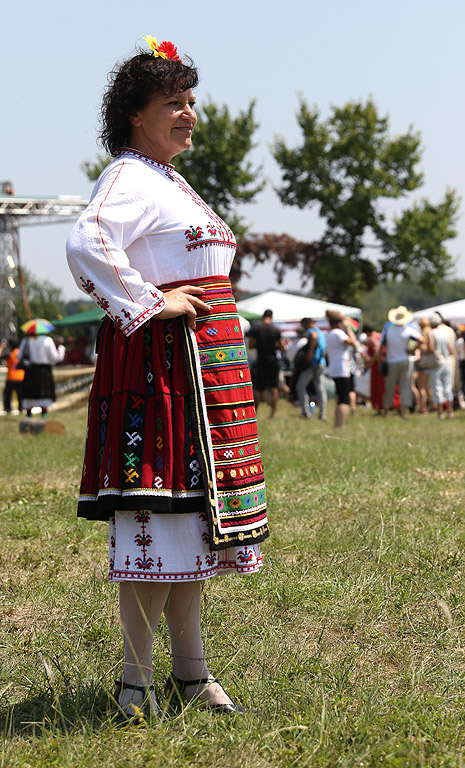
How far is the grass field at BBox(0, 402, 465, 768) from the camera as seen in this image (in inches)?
86.3

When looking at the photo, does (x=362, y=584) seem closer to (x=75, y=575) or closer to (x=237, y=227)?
(x=75, y=575)

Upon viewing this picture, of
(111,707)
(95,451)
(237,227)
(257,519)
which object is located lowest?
(111,707)

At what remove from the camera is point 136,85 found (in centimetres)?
250

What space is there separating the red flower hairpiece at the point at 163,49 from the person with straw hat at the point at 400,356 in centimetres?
1114

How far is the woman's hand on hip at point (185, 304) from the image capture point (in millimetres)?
2338

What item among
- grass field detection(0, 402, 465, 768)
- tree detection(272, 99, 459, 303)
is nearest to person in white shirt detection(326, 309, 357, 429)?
grass field detection(0, 402, 465, 768)

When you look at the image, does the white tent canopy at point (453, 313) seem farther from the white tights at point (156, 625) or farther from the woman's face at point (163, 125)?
the white tights at point (156, 625)

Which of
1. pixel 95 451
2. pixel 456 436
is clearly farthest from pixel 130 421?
pixel 456 436

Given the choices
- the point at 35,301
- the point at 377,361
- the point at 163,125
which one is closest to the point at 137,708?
the point at 163,125

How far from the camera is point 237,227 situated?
3184 centimetres

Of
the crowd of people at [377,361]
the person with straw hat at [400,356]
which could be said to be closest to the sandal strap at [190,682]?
the crowd of people at [377,361]

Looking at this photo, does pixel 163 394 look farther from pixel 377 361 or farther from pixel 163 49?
pixel 377 361

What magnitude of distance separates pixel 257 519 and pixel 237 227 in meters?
30.0

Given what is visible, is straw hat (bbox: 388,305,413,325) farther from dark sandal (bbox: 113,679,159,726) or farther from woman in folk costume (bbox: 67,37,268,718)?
dark sandal (bbox: 113,679,159,726)
